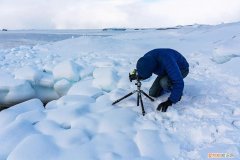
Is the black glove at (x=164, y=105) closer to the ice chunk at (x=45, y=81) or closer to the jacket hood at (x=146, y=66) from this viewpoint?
the jacket hood at (x=146, y=66)

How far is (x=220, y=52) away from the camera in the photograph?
772cm

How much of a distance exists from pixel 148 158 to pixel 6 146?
1.45 meters

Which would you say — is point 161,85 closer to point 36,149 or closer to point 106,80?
point 106,80

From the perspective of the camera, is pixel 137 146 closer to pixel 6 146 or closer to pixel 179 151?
pixel 179 151

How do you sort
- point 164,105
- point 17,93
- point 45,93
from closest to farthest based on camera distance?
1. point 164,105
2. point 17,93
3. point 45,93

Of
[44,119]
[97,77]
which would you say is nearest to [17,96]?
[97,77]

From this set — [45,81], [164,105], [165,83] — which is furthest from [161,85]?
[45,81]

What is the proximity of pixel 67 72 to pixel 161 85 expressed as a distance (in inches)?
97.0

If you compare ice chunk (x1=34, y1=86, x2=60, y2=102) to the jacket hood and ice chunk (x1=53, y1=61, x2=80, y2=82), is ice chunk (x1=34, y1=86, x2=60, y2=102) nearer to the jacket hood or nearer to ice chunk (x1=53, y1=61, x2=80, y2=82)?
ice chunk (x1=53, y1=61, x2=80, y2=82)

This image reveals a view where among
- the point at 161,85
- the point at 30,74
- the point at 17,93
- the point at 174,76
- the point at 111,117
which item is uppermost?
the point at 174,76

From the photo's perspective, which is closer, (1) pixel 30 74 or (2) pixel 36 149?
(2) pixel 36 149

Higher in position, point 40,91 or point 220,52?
point 220,52

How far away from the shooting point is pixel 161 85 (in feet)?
15.4

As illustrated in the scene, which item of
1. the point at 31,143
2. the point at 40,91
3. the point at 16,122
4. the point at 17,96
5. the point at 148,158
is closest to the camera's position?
the point at 148,158
